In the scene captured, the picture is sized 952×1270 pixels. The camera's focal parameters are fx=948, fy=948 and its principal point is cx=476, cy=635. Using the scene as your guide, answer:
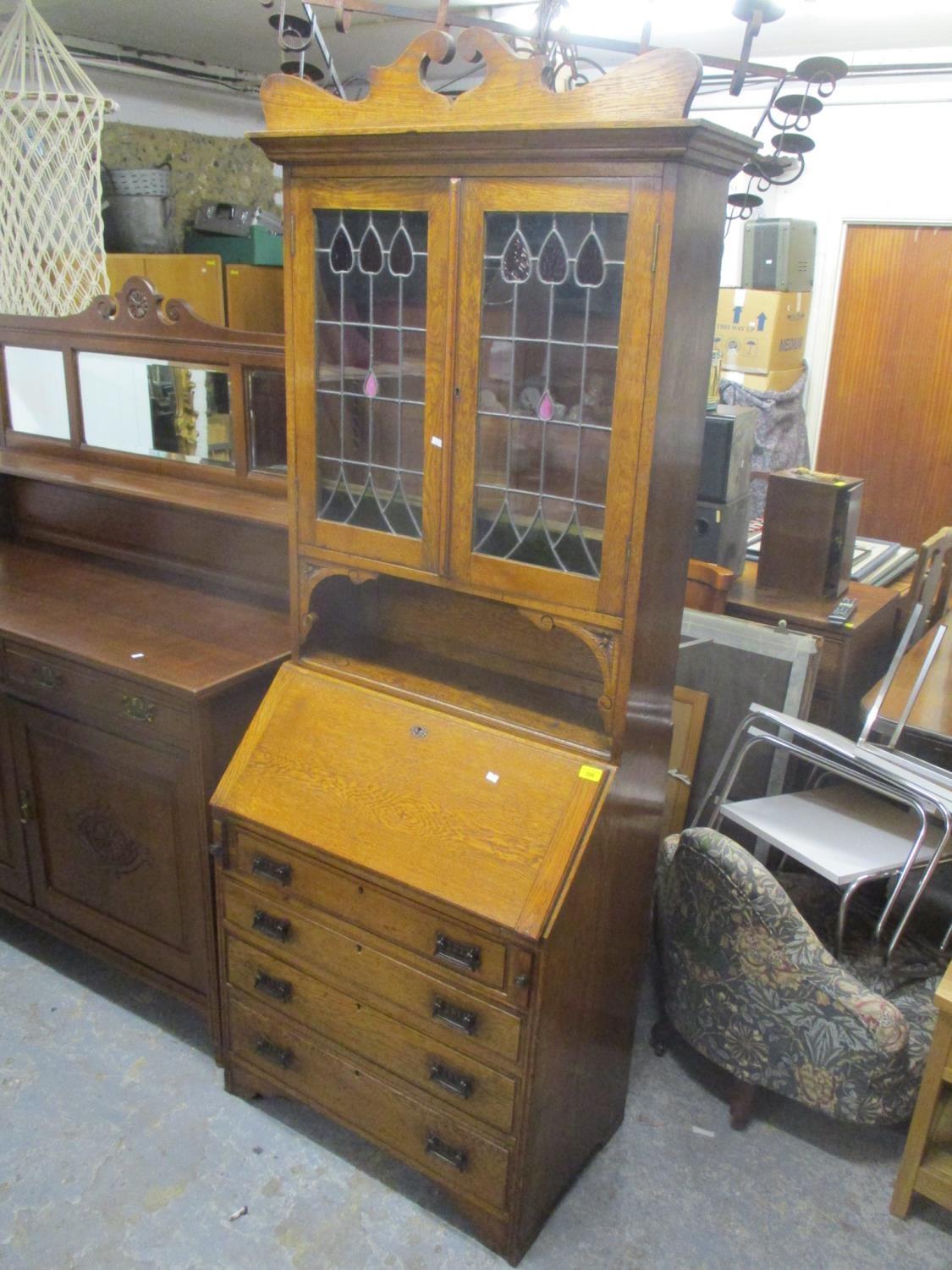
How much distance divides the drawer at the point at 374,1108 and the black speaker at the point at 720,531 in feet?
4.91

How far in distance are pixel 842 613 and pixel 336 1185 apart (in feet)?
5.75

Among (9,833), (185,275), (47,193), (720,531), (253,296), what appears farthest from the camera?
(253,296)

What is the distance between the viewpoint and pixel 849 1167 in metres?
1.91

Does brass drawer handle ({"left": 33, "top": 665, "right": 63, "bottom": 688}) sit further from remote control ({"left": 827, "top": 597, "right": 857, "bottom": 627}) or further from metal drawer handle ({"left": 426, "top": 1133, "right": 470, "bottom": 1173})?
remote control ({"left": 827, "top": 597, "right": 857, "bottom": 627})

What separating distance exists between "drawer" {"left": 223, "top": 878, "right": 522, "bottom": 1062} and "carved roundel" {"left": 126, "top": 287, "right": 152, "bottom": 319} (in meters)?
1.38

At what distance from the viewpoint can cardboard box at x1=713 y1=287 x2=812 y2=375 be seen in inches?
172

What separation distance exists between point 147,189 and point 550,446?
3.26 metres

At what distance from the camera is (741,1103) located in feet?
6.44

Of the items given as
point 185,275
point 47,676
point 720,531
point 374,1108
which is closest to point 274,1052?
point 374,1108

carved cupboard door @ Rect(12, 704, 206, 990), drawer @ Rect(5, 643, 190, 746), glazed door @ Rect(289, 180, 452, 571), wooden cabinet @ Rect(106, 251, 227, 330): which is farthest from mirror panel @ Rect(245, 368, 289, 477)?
wooden cabinet @ Rect(106, 251, 227, 330)

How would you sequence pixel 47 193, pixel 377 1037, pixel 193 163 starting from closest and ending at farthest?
pixel 377 1037 < pixel 47 193 < pixel 193 163

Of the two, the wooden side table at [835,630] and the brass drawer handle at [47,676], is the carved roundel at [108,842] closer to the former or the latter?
the brass drawer handle at [47,676]

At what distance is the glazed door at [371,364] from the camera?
1553mm

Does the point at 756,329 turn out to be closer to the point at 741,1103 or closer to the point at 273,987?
the point at 741,1103
